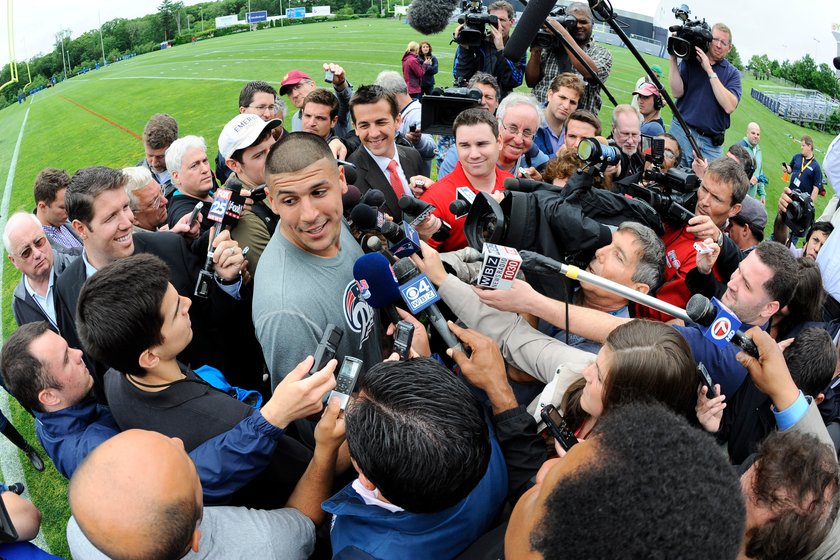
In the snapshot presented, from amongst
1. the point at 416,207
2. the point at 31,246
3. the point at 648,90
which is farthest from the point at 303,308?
the point at 648,90

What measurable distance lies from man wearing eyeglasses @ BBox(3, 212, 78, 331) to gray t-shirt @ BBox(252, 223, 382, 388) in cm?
232

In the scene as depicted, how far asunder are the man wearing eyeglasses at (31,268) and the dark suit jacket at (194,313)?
0.76m

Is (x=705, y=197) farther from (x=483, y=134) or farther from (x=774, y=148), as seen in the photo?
(x=774, y=148)

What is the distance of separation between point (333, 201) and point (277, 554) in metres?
1.49

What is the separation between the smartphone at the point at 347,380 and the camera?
2.01 meters

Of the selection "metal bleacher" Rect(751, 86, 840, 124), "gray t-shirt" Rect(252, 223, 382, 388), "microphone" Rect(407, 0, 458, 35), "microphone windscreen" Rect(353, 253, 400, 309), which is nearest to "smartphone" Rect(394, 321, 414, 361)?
"microphone windscreen" Rect(353, 253, 400, 309)

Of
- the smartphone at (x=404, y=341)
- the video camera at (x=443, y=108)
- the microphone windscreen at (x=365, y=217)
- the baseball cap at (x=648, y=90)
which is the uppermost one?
the baseball cap at (x=648, y=90)

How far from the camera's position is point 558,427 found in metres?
1.99

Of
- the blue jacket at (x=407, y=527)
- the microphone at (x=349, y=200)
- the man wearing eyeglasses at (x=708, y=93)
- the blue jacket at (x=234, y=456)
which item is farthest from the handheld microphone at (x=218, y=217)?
the man wearing eyeglasses at (x=708, y=93)

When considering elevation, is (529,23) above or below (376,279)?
above

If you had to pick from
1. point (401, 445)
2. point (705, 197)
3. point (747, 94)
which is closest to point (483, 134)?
point (705, 197)

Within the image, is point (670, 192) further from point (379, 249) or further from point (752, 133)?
point (752, 133)

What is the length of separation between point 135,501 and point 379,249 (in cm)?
139

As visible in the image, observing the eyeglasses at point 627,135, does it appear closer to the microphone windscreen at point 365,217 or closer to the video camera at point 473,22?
the video camera at point 473,22
